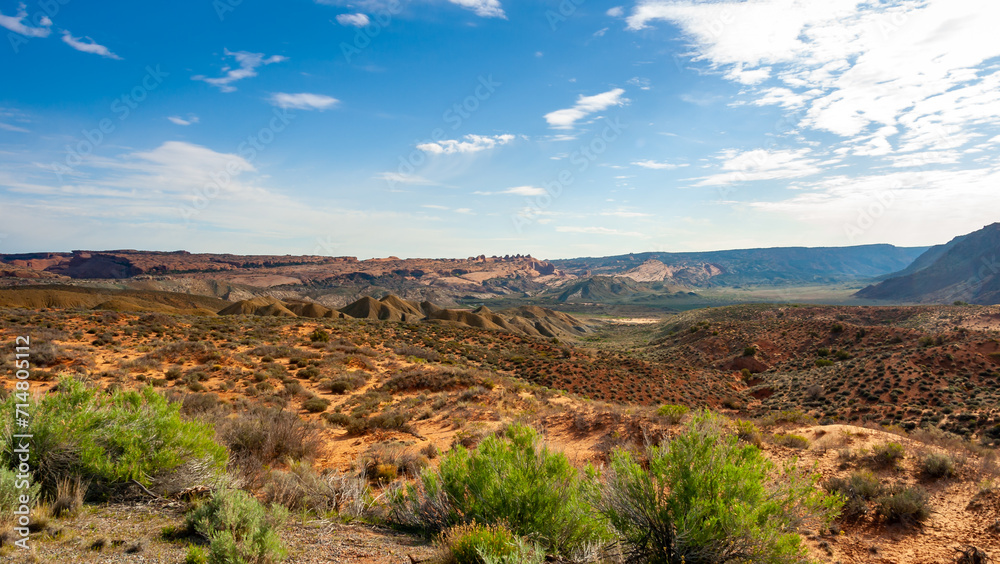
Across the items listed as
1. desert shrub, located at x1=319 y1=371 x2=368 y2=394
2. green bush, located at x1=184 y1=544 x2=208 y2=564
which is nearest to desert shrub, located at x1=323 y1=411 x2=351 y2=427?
desert shrub, located at x1=319 y1=371 x2=368 y2=394

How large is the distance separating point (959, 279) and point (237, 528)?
206 metres

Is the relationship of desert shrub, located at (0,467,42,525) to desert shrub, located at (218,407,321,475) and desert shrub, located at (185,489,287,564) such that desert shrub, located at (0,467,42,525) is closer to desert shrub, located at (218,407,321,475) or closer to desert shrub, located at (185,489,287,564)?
desert shrub, located at (185,489,287,564)

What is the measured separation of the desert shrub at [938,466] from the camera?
23.9 ft

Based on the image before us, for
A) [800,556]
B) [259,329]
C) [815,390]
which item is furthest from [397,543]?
[815,390]

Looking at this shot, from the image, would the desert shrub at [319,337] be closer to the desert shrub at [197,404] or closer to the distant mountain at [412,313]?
the desert shrub at [197,404]

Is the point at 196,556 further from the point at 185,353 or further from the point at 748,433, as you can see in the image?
the point at 185,353

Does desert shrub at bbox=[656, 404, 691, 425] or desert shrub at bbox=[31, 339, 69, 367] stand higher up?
desert shrub at bbox=[31, 339, 69, 367]

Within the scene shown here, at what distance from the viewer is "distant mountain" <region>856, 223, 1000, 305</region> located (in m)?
123

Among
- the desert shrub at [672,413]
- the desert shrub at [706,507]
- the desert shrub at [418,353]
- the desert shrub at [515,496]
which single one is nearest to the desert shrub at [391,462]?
the desert shrub at [515,496]

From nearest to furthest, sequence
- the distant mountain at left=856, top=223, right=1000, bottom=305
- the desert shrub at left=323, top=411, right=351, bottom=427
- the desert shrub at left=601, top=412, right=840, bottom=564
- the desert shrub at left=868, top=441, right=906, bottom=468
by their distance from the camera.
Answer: the desert shrub at left=601, top=412, right=840, bottom=564 < the desert shrub at left=868, top=441, right=906, bottom=468 < the desert shrub at left=323, top=411, right=351, bottom=427 < the distant mountain at left=856, top=223, right=1000, bottom=305

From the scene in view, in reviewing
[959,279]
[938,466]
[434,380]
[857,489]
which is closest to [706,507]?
[857,489]

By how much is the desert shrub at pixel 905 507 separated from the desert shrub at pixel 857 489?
0.21 m

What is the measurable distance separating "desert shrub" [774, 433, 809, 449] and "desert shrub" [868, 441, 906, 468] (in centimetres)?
127

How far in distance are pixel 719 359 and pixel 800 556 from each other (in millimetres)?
43471
